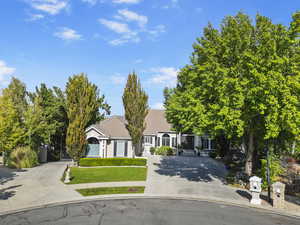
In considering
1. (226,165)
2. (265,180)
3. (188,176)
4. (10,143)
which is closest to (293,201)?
(265,180)

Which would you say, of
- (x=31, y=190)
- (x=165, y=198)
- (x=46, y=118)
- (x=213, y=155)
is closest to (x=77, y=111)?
(x=46, y=118)

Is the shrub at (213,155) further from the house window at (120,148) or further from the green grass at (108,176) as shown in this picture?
the green grass at (108,176)

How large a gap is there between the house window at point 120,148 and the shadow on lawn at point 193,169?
6.11 meters

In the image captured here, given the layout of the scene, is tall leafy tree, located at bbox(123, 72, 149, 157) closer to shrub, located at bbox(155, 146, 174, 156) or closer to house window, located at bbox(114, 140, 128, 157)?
house window, located at bbox(114, 140, 128, 157)

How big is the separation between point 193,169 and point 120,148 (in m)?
13.0

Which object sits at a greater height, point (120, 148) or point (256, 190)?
point (120, 148)

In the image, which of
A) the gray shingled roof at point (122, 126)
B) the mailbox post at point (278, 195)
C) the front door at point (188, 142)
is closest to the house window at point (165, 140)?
the gray shingled roof at point (122, 126)

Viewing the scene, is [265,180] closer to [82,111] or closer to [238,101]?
[238,101]

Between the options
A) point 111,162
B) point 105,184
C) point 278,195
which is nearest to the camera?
point 278,195

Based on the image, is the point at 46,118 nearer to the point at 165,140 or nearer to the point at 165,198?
the point at 165,140

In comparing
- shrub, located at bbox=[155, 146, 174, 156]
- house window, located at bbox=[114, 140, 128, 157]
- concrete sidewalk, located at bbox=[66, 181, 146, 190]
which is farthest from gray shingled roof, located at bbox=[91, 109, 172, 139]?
concrete sidewalk, located at bbox=[66, 181, 146, 190]

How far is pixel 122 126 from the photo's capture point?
39562 millimetres

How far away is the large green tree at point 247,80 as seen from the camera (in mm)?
15719

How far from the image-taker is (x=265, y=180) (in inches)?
731
